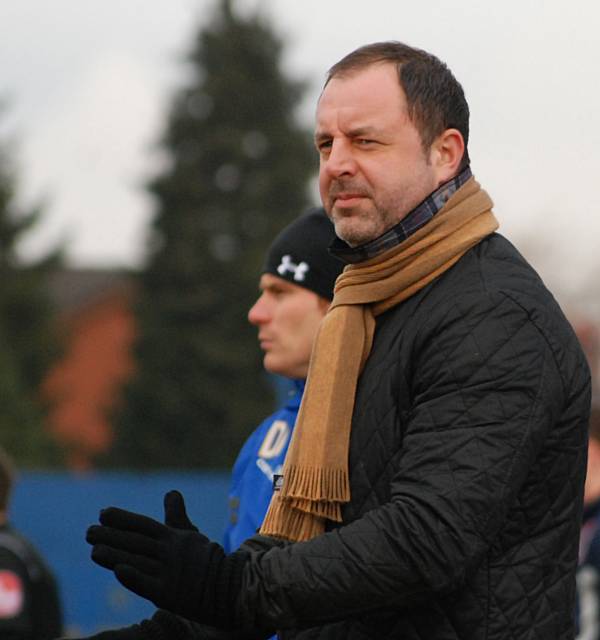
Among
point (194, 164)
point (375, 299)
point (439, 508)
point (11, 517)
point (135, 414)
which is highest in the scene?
point (194, 164)

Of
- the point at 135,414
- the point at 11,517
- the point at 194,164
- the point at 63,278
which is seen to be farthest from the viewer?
the point at 63,278

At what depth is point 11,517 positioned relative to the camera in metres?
17.5

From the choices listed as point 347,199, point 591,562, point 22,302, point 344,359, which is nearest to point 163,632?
point 344,359

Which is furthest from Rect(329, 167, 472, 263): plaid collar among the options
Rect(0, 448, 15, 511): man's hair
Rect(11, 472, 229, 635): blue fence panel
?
Rect(11, 472, 229, 635): blue fence panel

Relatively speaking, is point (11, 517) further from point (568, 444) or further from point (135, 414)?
point (135, 414)

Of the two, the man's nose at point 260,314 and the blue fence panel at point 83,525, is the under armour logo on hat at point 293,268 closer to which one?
the man's nose at point 260,314

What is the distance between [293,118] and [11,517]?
27289mm

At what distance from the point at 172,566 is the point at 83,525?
1537 cm

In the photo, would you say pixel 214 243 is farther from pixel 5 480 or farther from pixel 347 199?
pixel 347 199

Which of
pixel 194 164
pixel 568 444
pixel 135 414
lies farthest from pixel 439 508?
pixel 194 164

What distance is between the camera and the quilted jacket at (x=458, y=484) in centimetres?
257

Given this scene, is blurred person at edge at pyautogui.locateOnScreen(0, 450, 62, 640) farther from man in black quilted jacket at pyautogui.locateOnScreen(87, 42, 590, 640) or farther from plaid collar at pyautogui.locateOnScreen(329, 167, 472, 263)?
plaid collar at pyautogui.locateOnScreen(329, 167, 472, 263)

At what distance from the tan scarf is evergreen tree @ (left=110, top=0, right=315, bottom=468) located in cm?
3540

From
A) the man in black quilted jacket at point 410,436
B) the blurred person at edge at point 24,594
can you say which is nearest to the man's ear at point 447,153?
the man in black quilted jacket at point 410,436
